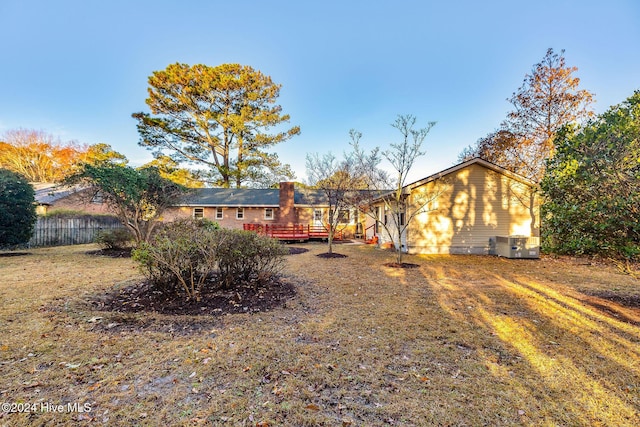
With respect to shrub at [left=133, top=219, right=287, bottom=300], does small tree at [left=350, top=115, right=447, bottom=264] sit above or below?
above

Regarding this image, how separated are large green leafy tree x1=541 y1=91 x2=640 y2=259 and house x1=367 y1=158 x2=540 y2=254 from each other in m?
7.84

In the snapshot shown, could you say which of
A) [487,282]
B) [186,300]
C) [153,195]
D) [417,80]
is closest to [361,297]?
[186,300]

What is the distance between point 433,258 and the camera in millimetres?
12758

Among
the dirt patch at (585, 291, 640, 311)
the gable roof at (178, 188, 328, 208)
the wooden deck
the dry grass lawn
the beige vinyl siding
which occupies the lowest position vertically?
the dirt patch at (585, 291, 640, 311)

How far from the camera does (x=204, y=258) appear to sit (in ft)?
18.4

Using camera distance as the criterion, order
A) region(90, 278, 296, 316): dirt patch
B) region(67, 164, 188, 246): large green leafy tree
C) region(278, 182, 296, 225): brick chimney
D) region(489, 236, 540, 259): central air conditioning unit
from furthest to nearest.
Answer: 1. region(278, 182, 296, 225): brick chimney
2. region(489, 236, 540, 259): central air conditioning unit
3. region(67, 164, 188, 246): large green leafy tree
4. region(90, 278, 296, 316): dirt patch

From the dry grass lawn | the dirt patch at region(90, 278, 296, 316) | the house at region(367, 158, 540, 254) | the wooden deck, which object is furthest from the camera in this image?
the wooden deck

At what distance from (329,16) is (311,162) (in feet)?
26.4

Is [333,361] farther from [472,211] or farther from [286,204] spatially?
[286,204]

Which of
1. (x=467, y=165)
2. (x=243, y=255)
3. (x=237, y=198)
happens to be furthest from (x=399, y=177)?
(x=237, y=198)

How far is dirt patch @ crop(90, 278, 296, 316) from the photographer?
16.9 feet

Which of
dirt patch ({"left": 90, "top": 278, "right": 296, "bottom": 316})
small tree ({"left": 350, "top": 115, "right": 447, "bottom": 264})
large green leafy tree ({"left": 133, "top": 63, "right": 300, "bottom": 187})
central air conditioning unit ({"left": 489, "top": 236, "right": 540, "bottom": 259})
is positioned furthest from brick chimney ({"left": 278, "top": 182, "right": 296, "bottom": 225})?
dirt patch ({"left": 90, "top": 278, "right": 296, "bottom": 316})

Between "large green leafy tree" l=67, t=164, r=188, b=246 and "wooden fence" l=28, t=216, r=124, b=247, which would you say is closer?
"large green leafy tree" l=67, t=164, r=188, b=246

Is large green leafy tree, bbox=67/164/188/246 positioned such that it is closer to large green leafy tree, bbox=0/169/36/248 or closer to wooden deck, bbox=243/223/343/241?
large green leafy tree, bbox=0/169/36/248
